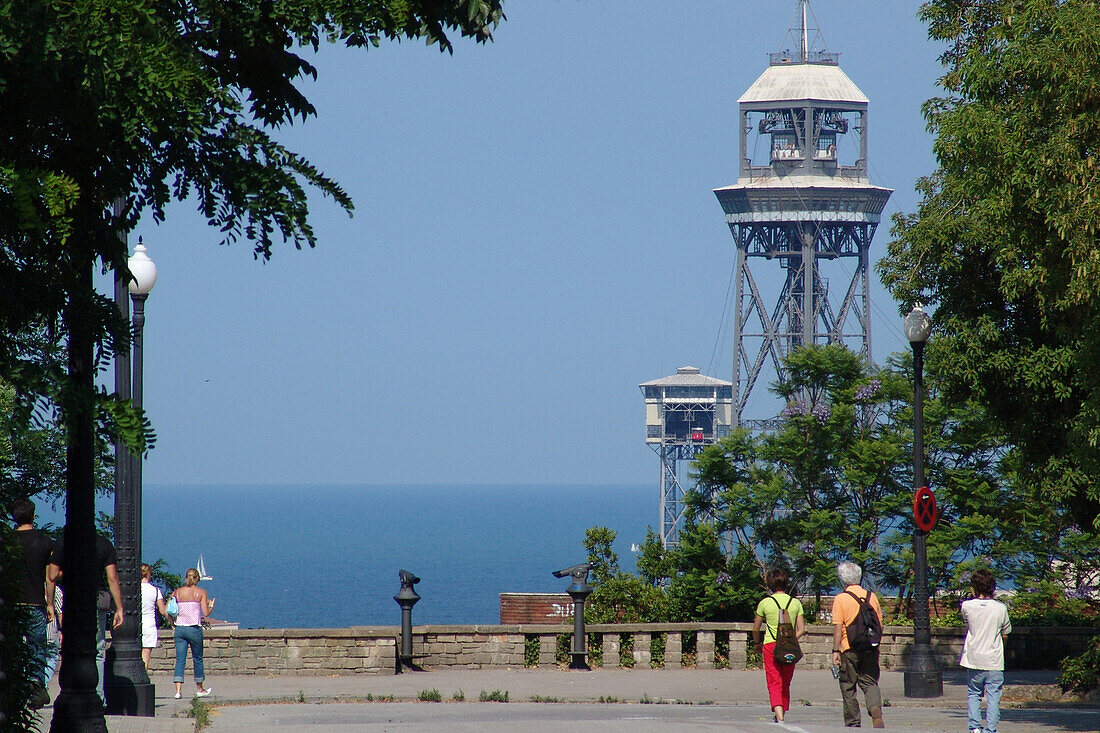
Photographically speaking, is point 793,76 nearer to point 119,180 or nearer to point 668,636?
point 668,636

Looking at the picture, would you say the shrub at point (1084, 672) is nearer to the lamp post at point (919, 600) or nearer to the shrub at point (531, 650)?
the lamp post at point (919, 600)

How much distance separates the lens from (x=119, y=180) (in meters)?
7.14

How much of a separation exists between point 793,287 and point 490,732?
106783mm

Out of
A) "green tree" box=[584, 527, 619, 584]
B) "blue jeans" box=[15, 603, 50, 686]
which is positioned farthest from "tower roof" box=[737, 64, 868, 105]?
"blue jeans" box=[15, 603, 50, 686]

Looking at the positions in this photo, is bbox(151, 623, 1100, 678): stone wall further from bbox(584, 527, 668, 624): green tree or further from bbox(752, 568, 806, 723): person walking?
bbox(752, 568, 806, 723): person walking

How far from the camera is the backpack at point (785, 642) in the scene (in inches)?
486

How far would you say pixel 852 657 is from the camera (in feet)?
41.0

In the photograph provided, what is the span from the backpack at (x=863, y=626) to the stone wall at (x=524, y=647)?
6.52 metres

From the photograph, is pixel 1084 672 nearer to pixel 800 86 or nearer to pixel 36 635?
pixel 36 635

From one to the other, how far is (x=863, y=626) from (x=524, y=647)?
765 centimetres

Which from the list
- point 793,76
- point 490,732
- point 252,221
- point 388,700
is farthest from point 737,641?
point 793,76

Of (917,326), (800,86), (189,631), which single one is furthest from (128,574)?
(800,86)

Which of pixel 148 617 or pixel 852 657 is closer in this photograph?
pixel 852 657

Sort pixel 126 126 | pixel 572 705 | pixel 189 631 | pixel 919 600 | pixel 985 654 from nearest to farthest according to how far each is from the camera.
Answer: pixel 126 126, pixel 985 654, pixel 572 705, pixel 189 631, pixel 919 600
